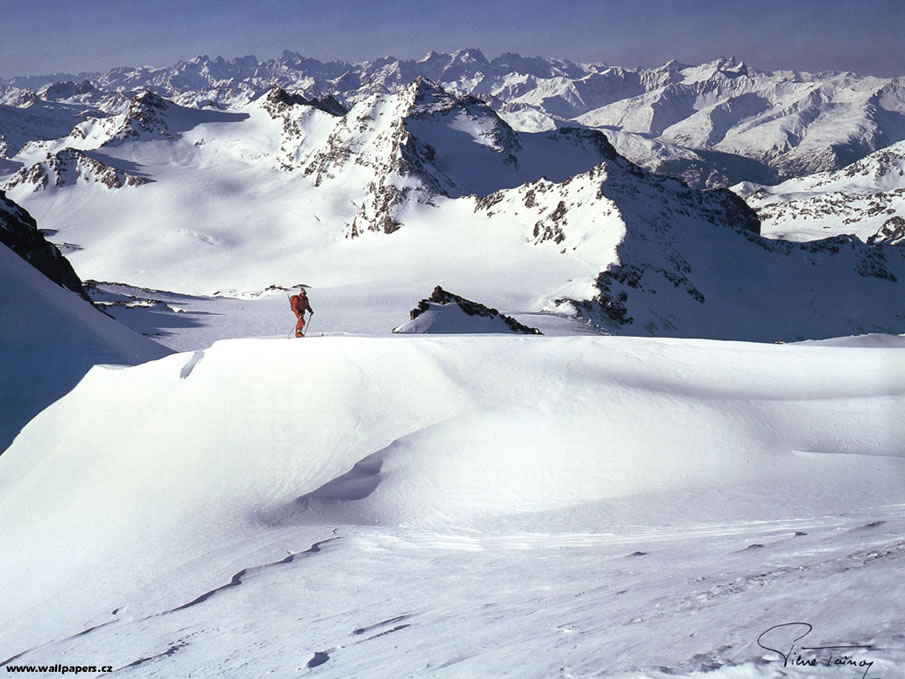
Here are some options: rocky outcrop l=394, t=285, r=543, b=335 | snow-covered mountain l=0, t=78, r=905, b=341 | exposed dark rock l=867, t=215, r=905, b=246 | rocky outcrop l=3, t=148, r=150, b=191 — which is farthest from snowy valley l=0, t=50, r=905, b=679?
exposed dark rock l=867, t=215, r=905, b=246

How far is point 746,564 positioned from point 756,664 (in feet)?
6.53

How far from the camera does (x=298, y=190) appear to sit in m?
106

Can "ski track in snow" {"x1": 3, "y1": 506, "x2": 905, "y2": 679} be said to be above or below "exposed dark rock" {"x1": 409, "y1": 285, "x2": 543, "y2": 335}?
below

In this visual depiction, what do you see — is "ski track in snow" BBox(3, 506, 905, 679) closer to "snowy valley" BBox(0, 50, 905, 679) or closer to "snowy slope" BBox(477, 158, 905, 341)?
"snowy valley" BBox(0, 50, 905, 679)

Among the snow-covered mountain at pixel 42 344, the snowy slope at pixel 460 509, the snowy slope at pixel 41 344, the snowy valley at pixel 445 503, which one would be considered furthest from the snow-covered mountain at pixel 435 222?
the snowy slope at pixel 460 509

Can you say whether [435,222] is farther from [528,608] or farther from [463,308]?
[528,608]

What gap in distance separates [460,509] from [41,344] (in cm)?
1229

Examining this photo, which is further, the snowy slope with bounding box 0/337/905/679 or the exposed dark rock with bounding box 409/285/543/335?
the exposed dark rock with bounding box 409/285/543/335

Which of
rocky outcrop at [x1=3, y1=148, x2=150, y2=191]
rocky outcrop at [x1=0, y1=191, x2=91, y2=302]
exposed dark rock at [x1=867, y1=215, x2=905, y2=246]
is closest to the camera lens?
rocky outcrop at [x1=0, y1=191, x2=91, y2=302]

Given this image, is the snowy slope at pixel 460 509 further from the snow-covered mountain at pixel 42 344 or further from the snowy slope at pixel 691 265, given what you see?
the snowy slope at pixel 691 265
